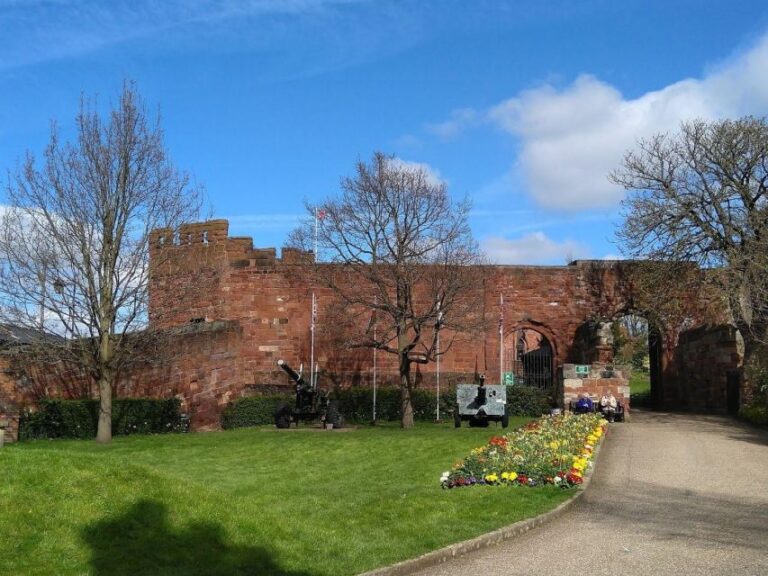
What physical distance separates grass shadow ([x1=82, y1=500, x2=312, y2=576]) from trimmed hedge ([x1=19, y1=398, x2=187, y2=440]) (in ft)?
43.4

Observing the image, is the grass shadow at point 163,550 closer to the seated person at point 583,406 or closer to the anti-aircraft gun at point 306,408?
the anti-aircraft gun at point 306,408

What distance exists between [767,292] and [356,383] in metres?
13.9

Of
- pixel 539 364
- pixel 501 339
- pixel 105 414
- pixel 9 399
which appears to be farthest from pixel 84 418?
pixel 539 364

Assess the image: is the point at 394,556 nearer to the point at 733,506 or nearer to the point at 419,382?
the point at 733,506

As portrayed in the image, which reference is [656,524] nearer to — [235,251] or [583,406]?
[583,406]

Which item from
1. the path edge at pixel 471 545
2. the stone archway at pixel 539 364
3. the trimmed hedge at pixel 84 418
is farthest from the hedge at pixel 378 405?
the path edge at pixel 471 545

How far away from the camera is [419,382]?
27.9 m

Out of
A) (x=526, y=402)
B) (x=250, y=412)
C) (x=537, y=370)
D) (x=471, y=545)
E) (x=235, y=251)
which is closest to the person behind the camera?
(x=471, y=545)

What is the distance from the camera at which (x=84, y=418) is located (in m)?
20.5

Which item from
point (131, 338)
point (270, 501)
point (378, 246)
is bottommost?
point (270, 501)

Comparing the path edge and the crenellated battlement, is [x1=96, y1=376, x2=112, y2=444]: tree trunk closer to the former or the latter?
the crenellated battlement

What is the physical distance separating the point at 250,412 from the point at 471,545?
713 inches

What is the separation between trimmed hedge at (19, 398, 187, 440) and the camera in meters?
20.2

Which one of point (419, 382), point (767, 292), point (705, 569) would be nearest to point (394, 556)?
point (705, 569)
